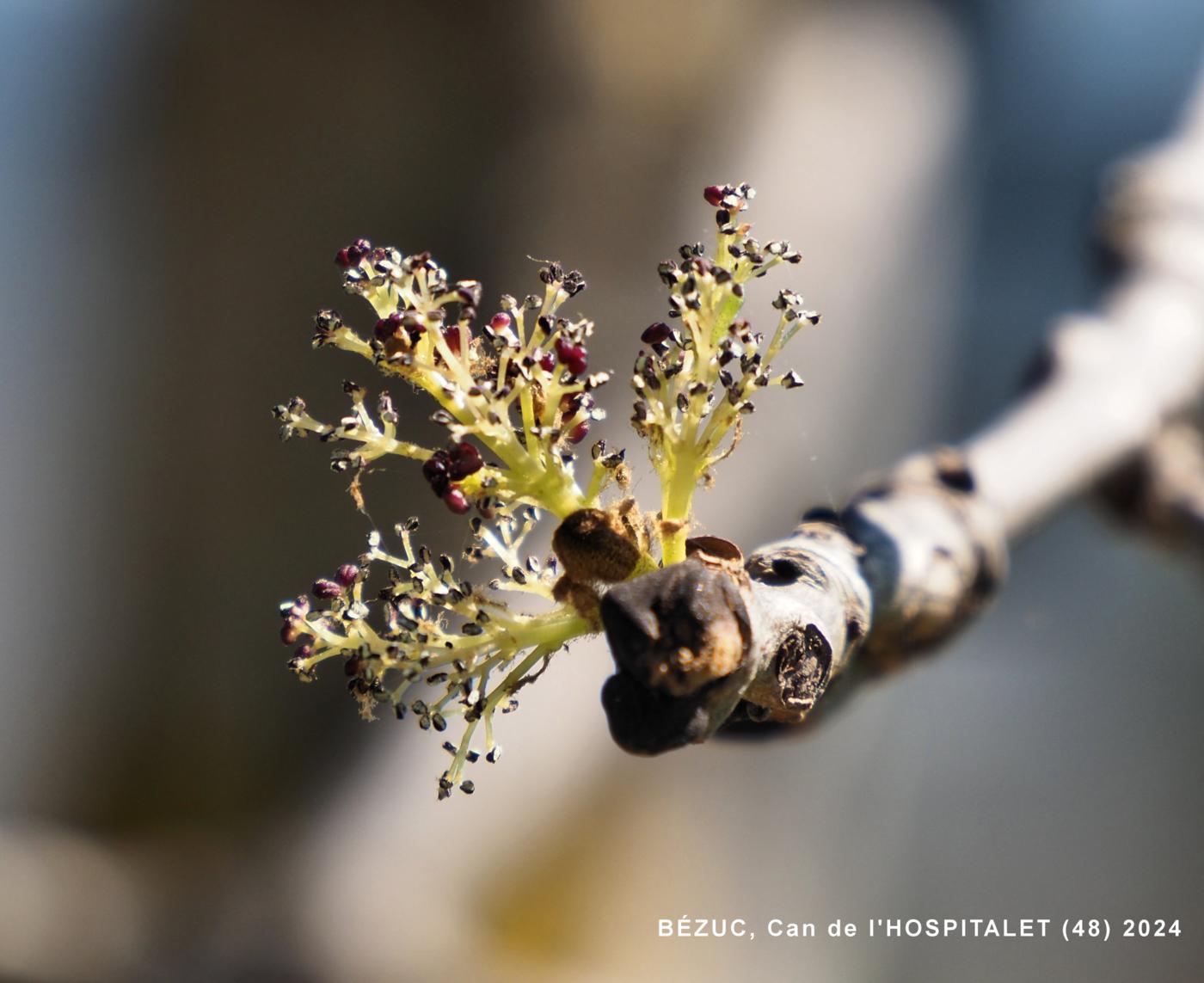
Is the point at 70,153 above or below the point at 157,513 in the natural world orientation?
above

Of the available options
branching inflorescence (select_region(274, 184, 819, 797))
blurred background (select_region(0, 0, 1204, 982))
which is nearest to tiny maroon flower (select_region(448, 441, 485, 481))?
branching inflorescence (select_region(274, 184, 819, 797))

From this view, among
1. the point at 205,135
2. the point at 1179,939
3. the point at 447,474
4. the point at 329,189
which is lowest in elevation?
the point at 447,474

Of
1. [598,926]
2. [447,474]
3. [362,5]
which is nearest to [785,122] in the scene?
[362,5]

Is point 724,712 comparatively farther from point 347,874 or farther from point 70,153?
point 70,153

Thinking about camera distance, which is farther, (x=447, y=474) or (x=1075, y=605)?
(x=1075, y=605)

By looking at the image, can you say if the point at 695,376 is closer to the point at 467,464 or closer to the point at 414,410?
the point at 467,464

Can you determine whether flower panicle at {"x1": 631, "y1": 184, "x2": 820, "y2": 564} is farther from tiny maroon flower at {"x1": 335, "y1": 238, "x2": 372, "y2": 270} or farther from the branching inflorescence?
tiny maroon flower at {"x1": 335, "y1": 238, "x2": 372, "y2": 270}

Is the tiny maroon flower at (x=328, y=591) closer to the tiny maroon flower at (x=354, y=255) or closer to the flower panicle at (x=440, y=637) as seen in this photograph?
the flower panicle at (x=440, y=637)

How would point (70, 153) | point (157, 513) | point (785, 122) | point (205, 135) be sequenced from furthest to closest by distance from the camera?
1. point (70, 153)
2. point (157, 513)
3. point (205, 135)
4. point (785, 122)
